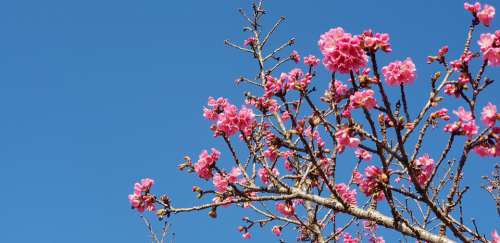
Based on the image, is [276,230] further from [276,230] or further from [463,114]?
[463,114]

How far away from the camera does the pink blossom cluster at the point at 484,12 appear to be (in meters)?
3.67

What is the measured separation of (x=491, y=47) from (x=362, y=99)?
0.95 m

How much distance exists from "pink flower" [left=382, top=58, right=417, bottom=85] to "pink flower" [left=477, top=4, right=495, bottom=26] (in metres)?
0.59

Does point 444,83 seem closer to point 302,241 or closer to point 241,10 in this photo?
point 302,241

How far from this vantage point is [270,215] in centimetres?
639

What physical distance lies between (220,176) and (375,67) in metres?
2.60

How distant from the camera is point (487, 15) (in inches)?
145

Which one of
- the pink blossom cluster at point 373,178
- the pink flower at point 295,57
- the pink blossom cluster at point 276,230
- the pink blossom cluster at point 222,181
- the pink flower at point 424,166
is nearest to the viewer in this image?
the pink blossom cluster at point 373,178

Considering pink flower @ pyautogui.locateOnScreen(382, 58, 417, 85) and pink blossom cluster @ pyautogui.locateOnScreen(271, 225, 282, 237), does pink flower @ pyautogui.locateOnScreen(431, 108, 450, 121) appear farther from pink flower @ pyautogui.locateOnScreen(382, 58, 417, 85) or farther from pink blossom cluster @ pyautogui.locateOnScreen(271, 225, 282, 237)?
pink blossom cluster @ pyautogui.locateOnScreen(271, 225, 282, 237)

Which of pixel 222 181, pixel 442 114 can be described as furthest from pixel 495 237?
pixel 222 181

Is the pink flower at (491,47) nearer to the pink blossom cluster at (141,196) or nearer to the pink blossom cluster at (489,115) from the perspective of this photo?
the pink blossom cluster at (489,115)

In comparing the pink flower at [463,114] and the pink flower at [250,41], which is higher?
the pink flower at [250,41]

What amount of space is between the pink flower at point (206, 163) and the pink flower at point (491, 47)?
2.84 metres

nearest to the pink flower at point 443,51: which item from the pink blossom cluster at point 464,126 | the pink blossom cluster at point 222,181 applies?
the pink blossom cluster at point 464,126
